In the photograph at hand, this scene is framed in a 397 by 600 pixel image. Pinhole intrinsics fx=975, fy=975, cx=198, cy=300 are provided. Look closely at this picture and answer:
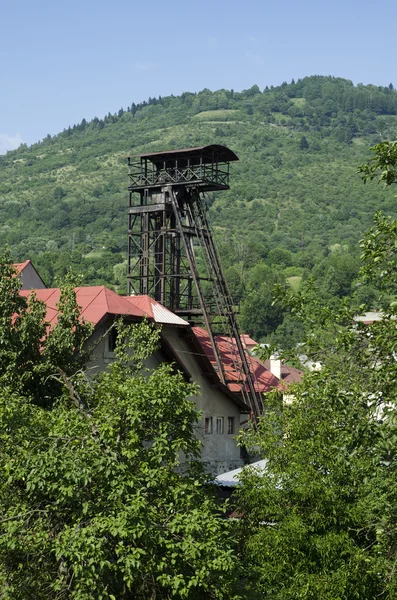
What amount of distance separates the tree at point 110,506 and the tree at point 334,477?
3192 millimetres

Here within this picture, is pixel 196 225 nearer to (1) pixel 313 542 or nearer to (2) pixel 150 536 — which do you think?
(1) pixel 313 542

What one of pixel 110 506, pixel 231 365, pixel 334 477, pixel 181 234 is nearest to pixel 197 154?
pixel 181 234

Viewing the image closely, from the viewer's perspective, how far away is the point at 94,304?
36.5m

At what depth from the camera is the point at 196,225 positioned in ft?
183

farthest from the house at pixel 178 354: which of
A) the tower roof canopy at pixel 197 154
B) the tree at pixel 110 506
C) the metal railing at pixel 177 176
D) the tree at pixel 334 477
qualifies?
the tower roof canopy at pixel 197 154

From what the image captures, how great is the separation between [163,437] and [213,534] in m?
2.39

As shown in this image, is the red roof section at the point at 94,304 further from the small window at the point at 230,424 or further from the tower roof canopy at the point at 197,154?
the tower roof canopy at the point at 197,154

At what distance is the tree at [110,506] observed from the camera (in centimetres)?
1920

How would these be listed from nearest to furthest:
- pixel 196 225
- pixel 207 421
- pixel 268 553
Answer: pixel 268 553 < pixel 207 421 < pixel 196 225

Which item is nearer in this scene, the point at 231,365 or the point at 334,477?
the point at 334,477

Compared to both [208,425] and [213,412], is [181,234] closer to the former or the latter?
[213,412]

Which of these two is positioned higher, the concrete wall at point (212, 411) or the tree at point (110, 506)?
the tree at point (110, 506)

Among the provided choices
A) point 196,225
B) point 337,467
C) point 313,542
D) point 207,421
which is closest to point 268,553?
point 313,542

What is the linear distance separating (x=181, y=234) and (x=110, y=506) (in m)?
35.1
